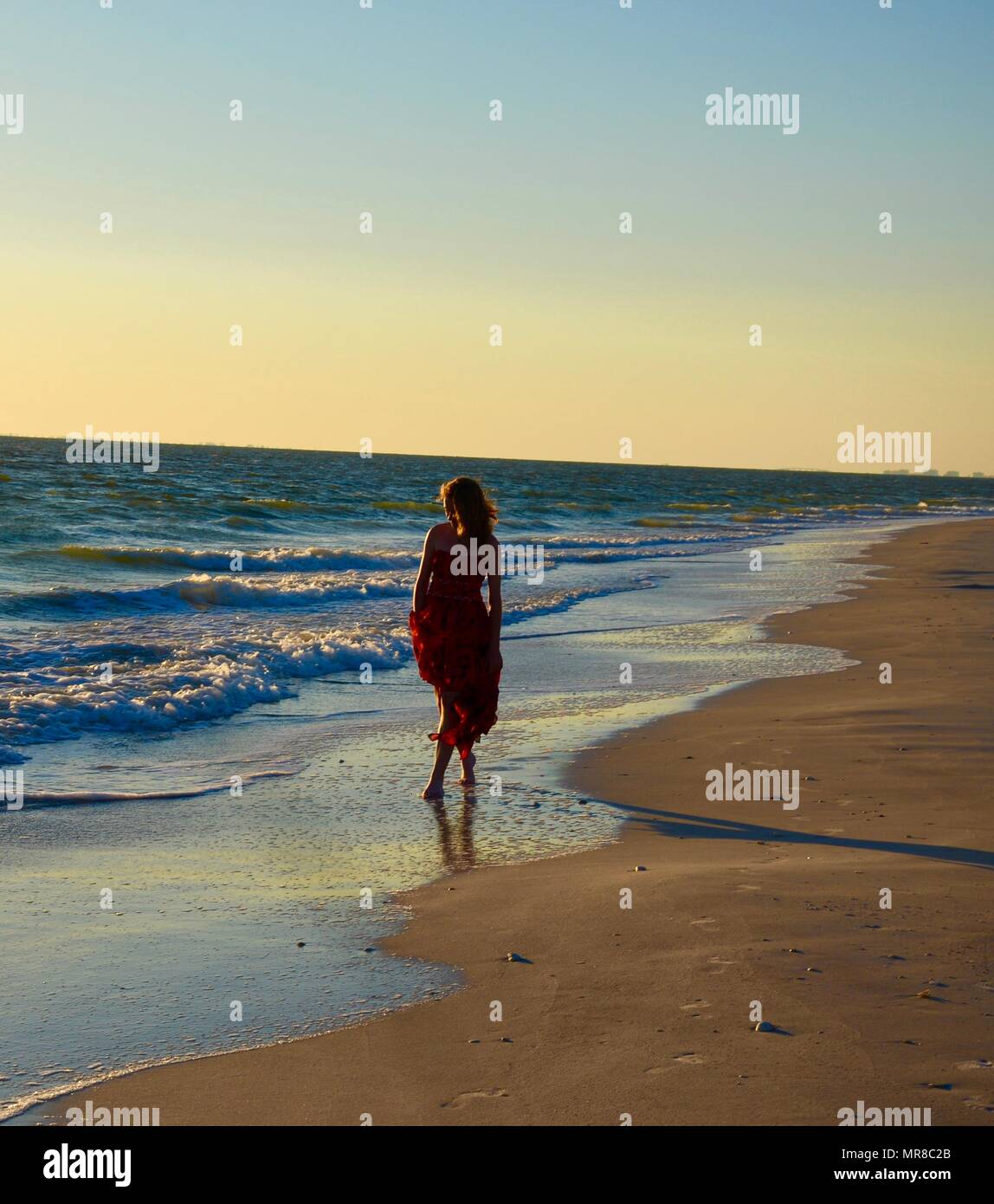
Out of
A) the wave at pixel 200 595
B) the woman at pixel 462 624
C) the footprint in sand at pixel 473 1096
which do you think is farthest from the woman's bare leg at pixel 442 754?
the wave at pixel 200 595

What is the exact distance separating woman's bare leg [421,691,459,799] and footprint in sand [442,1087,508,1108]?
3.55 meters

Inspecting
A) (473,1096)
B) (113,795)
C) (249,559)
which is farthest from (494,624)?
(249,559)

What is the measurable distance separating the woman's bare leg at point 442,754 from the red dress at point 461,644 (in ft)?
0.11

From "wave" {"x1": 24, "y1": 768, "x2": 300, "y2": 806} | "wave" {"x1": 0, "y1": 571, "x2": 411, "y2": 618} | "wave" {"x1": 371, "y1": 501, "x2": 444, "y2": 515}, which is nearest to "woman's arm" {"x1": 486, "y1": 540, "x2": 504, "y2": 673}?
"wave" {"x1": 24, "y1": 768, "x2": 300, "y2": 806}

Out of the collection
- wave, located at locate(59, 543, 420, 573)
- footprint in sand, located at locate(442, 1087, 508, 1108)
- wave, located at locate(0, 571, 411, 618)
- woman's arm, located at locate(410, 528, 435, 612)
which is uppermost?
woman's arm, located at locate(410, 528, 435, 612)

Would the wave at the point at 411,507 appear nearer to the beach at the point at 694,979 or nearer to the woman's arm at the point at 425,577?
the woman's arm at the point at 425,577

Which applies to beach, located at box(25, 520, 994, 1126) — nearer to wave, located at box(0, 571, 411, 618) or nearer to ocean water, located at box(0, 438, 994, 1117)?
ocean water, located at box(0, 438, 994, 1117)

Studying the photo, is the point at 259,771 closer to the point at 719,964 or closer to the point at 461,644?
the point at 461,644

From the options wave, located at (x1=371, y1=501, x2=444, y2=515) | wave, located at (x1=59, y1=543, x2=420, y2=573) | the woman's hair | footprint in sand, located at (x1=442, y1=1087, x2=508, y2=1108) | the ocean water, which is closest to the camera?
footprint in sand, located at (x1=442, y1=1087, x2=508, y2=1108)

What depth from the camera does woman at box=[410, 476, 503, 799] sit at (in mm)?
7234

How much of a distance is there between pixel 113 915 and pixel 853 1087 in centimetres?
284

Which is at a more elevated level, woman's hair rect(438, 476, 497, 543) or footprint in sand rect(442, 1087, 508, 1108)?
woman's hair rect(438, 476, 497, 543)
